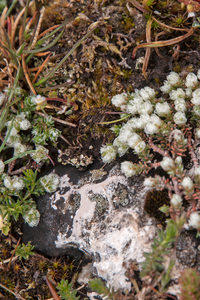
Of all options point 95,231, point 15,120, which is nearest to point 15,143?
point 15,120

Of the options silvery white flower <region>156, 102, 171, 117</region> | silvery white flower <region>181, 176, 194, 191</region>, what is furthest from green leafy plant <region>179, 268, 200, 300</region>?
silvery white flower <region>156, 102, 171, 117</region>

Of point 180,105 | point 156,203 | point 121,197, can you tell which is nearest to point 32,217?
point 121,197

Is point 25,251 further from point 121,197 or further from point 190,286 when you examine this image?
point 190,286

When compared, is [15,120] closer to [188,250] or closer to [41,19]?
[41,19]

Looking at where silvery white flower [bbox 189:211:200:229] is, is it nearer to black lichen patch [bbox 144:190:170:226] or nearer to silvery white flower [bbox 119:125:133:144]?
black lichen patch [bbox 144:190:170:226]

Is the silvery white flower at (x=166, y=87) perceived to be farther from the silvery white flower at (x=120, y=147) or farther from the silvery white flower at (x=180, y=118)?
the silvery white flower at (x=120, y=147)

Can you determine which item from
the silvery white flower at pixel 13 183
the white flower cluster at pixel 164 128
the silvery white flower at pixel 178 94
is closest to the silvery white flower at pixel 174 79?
the white flower cluster at pixel 164 128
